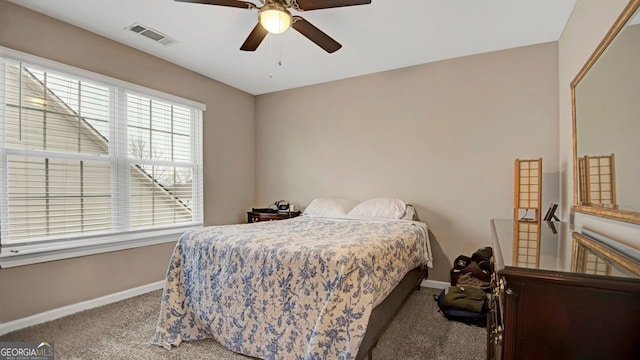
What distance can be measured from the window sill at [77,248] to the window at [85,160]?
0.01m

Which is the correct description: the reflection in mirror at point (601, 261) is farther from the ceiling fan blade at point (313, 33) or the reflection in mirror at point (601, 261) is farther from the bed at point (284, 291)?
the ceiling fan blade at point (313, 33)

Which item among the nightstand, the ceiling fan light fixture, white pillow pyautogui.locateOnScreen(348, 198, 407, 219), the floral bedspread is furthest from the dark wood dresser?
the nightstand

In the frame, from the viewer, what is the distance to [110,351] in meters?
2.06

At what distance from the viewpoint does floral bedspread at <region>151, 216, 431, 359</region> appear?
5.52 feet

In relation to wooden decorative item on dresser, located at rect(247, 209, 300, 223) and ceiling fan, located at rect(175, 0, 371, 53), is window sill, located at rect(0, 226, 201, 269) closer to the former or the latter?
wooden decorative item on dresser, located at rect(247, 209, 300, 223)

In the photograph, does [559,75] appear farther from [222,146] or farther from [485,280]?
[222,146]

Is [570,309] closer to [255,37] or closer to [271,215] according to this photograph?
[255,37]

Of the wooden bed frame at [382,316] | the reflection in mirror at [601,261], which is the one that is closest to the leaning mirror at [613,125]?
the reflection in mirror at [601,261]

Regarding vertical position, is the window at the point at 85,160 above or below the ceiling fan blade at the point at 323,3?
below

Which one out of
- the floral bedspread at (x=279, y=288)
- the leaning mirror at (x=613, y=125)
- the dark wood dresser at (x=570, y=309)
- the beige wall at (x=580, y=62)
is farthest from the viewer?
the floral bedspread at (x=279, y=288)

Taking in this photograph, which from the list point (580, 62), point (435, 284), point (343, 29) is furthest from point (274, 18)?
point (435, 284)

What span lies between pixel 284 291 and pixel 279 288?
4cm

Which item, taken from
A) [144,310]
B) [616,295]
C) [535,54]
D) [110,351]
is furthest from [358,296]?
[535,54]

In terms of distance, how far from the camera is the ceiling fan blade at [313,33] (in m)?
2.19
